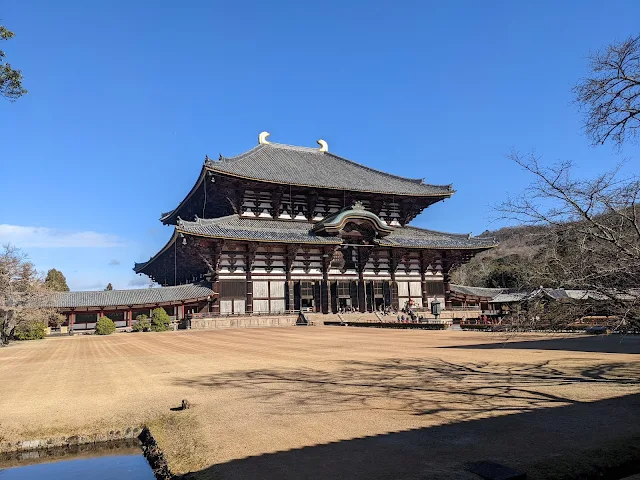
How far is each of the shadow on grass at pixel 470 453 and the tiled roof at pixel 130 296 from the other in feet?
93.0

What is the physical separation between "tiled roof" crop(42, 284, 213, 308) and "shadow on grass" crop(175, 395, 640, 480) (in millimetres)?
28340

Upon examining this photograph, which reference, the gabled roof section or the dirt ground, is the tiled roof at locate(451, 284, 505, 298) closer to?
the gabled roof section

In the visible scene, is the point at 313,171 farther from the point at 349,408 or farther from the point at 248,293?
the point at 349,408

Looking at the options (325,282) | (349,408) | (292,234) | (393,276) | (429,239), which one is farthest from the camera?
(429,239)

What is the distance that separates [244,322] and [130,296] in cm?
943

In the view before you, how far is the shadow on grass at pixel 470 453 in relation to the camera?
4730 mm

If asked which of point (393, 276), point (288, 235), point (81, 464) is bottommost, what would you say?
point (81, 464)

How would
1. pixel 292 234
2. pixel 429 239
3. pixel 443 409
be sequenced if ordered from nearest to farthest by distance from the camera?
1. pixel 443 409
2. pixel 292 234
3. pixel 429 239

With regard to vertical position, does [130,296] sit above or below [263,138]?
below

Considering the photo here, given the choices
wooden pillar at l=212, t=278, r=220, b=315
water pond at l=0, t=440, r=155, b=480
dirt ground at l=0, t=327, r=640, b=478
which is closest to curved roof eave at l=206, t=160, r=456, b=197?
wooden pillar at l=212, t=278, r=220, b=315

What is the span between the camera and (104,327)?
2956 centimetres

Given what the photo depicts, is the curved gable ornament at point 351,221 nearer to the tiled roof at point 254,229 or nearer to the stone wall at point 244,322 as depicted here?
the tiled roof at point 254,229

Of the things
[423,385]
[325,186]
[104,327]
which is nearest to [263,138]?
[325,186]

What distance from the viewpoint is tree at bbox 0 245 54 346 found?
24.6 metres
